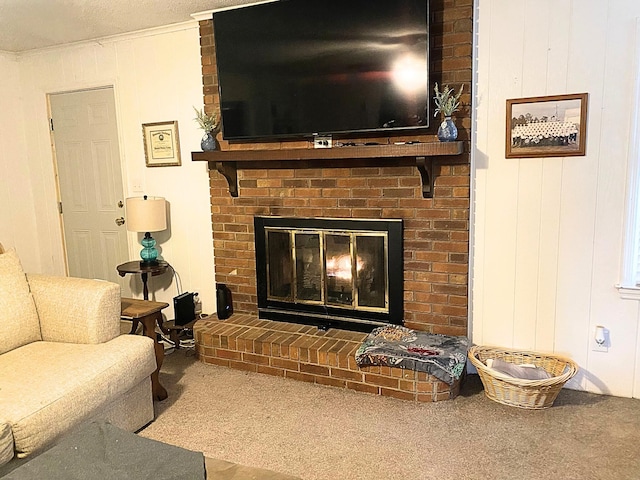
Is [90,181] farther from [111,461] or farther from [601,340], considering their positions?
[601,340]

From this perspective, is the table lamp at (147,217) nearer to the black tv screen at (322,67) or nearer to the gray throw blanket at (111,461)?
the black tv screen at (322,67)

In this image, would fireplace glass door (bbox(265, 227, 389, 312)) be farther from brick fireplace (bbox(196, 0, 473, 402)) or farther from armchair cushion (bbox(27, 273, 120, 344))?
armchair cushion (bbox(27, 273, 120, 344))

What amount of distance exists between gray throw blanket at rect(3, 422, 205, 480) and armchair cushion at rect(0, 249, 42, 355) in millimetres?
1082

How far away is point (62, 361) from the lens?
231 cm

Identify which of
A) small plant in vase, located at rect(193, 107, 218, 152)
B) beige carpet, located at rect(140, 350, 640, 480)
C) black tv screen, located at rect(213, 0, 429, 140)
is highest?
black tv screen, located at rect(213, 0, 429, 140)

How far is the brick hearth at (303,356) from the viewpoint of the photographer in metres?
2.78

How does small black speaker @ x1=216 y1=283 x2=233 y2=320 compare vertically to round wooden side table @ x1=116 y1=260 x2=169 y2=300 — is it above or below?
below

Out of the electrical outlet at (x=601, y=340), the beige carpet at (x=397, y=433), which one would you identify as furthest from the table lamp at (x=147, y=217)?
the electrical outlet at (x=601, y=340)

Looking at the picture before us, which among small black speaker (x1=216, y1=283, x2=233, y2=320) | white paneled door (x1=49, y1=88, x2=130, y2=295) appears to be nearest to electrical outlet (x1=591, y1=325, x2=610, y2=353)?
small black speaker (x1=216, y1=283, x2=233, y2=320)

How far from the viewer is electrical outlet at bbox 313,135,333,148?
3.15 m

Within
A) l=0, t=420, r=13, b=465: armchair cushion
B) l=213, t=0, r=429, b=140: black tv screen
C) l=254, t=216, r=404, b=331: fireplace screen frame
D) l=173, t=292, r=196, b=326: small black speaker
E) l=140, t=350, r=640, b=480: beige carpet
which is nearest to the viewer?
l=0, t=420, r=13, b=465: armchair cushion

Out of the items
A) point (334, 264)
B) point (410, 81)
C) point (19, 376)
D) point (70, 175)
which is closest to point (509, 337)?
point (334, 264)

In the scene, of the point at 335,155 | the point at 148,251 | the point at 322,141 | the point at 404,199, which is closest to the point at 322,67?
the point at 322,141

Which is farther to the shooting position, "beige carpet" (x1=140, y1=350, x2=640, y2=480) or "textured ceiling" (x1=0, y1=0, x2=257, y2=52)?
"textured ceiling" (x1=0, y1=0, x2=257, y2=52)
